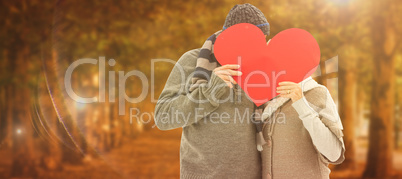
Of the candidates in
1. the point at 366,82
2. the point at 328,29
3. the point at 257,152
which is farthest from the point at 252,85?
the point at 366,82

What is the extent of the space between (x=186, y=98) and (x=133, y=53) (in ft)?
20.3

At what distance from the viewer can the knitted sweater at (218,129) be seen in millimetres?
1968

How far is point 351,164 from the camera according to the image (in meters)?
8.23

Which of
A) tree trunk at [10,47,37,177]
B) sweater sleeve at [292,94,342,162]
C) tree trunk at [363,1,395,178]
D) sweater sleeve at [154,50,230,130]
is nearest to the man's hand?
sweater sleeve at [154,50,230,130]

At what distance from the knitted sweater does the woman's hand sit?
0.67ft

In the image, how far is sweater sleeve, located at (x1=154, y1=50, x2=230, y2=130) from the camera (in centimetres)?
189

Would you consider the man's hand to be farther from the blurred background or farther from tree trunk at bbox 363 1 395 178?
tree trunk at bbox 363 1 395 178

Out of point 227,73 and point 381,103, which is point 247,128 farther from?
point 381,103

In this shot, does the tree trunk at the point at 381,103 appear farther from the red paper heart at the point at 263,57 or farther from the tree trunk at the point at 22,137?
the tree trunk at the point at 22,137

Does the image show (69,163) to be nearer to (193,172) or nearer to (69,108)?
(69,108)

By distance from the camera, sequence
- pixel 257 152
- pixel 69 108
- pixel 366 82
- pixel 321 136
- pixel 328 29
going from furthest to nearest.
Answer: pixel 366 82 → pixel 69 108 → pixel 328 29 → pixel 257 152 → pixel 321 136

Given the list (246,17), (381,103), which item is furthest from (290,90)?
(381,103)

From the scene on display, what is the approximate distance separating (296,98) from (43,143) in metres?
8.01

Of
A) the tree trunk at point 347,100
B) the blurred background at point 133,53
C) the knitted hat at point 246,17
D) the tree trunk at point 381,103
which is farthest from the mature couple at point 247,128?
the tree trunk at point 347,100
